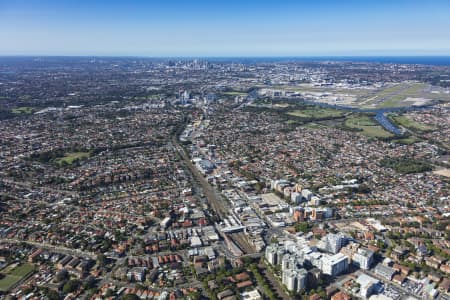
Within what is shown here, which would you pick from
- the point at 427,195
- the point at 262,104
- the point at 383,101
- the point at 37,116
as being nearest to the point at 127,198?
the point at 427,195

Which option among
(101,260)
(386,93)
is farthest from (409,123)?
(101,260)

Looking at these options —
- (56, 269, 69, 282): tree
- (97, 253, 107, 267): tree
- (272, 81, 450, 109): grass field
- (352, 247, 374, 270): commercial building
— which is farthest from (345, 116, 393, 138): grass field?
(56, 269, 69, 282): tree

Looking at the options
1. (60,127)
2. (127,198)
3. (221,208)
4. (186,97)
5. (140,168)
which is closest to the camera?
(221,208)

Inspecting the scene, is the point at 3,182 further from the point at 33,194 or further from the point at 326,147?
the point at 326,147

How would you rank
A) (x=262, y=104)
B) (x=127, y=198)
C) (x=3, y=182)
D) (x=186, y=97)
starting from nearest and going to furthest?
(x=127, y=198)
(x=3, y=182)
(x=262, y=104)
(x=186, y=97)

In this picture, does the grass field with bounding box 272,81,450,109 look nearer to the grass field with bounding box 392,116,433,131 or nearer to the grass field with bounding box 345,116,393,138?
the grass field with bounding box 392,116,433,131

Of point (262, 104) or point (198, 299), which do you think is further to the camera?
point (262, 104)
